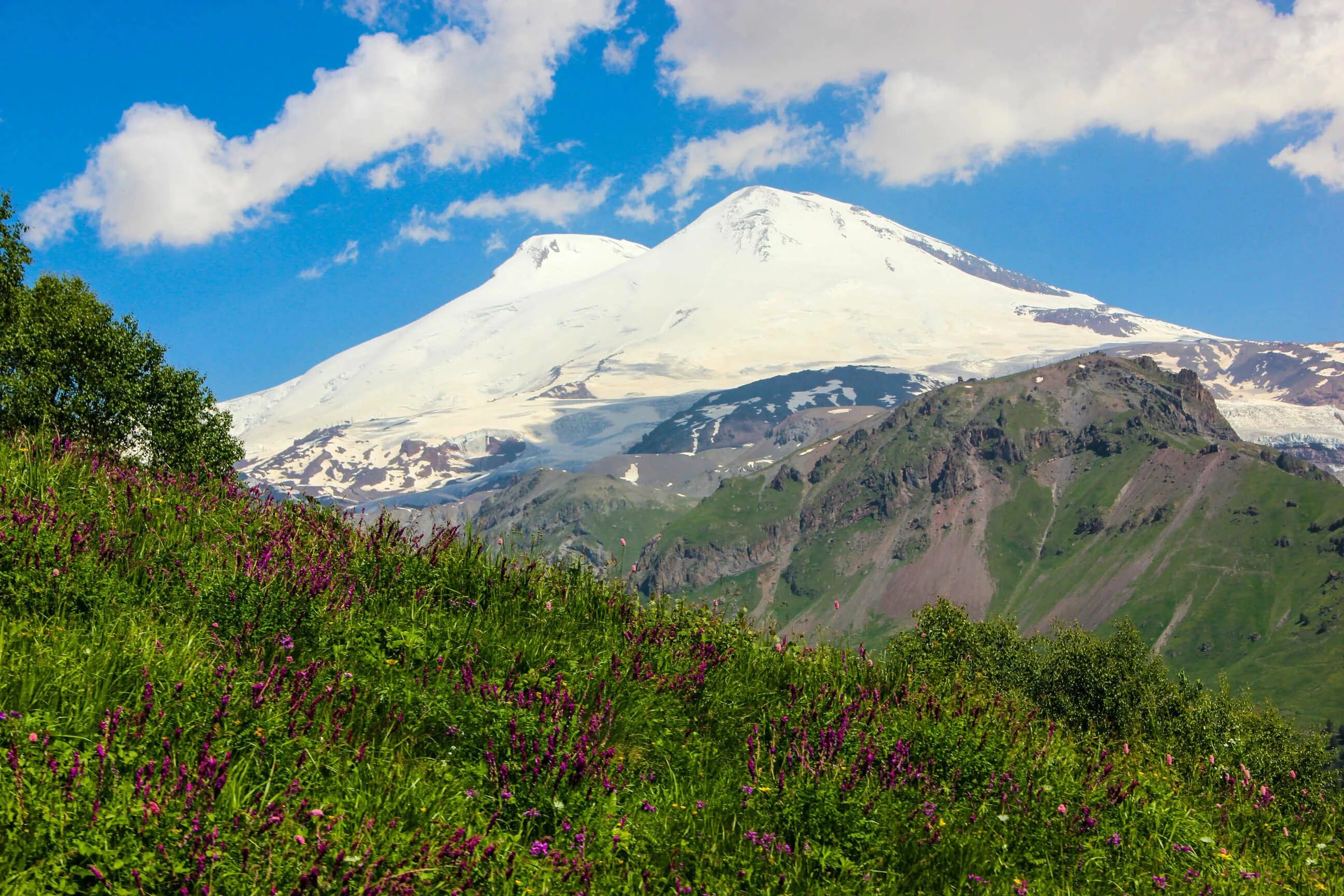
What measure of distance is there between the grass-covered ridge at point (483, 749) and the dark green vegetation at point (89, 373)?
2528 centimetres

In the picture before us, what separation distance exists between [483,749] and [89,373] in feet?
142

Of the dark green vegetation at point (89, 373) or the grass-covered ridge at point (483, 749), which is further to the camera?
the dark green vegetation at point (89, 373)

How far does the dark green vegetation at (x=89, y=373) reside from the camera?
121ft

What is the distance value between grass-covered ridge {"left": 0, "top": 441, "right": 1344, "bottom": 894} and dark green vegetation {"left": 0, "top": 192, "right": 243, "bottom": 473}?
25.3m

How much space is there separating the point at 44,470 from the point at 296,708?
6253mm

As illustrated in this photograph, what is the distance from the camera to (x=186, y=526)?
10.3m

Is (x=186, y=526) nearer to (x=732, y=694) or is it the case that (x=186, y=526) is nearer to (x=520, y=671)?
(x=520, y=671)

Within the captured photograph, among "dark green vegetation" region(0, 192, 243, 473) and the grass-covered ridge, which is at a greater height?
"dark green vegetation" region(0, 192, 243, 473)

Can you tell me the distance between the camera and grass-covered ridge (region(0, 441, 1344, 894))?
17.4 ft

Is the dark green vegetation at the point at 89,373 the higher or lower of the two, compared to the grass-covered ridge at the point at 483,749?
higher

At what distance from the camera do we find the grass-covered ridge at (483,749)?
5.32 meters

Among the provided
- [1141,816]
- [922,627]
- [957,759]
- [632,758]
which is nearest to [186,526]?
[632,758]

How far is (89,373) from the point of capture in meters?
42.0

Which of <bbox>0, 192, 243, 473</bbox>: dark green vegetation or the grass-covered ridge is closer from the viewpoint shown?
the grass-covered ridge
